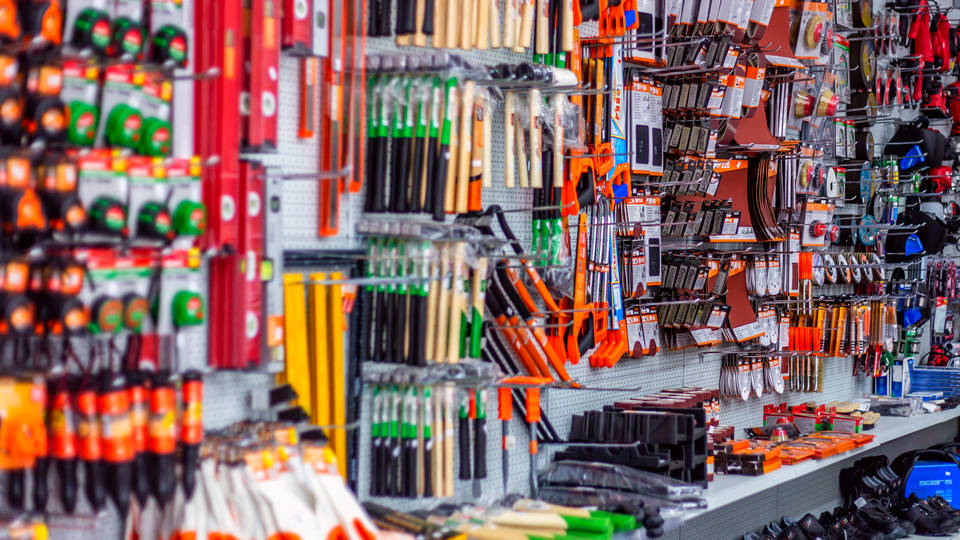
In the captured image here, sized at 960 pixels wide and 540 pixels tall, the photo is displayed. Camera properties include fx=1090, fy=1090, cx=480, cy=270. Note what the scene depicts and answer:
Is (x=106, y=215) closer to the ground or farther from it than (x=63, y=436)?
farther from it

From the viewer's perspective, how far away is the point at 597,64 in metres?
3.98

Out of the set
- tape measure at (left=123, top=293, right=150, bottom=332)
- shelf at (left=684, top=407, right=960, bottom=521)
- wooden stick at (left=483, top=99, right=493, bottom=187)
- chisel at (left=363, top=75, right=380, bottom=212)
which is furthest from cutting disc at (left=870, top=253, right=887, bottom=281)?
tape measure at (left=123, top=293, right=150, bottom=332)

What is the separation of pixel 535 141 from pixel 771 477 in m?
1.88

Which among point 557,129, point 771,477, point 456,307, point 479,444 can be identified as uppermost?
point 557,129

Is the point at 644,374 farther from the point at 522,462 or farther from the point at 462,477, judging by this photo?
the point at 462,477

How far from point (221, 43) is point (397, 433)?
1165mm

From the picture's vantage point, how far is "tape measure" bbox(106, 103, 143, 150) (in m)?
2.20

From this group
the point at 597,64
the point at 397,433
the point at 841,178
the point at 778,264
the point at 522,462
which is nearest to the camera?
the point at 397,433

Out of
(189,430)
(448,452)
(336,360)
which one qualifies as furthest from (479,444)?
(189,430)

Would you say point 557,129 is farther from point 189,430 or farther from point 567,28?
point 189,430

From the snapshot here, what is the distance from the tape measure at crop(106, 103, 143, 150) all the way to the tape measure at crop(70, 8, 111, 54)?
0.13m

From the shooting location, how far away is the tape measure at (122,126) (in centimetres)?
220

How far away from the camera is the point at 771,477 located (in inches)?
172

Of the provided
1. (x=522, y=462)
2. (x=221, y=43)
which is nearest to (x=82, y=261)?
(x=221, y=43)
